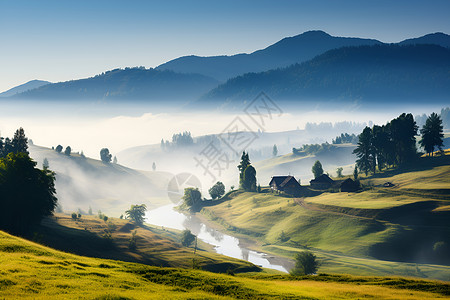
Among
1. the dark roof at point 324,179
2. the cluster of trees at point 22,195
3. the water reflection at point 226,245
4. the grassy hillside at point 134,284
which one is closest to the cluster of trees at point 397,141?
the dark roof at point 324,179

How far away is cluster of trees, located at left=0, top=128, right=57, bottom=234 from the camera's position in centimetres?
7394

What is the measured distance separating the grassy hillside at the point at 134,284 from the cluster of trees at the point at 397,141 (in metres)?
141

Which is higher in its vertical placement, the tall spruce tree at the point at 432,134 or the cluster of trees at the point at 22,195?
the tall spruce tree at the point at 432,134

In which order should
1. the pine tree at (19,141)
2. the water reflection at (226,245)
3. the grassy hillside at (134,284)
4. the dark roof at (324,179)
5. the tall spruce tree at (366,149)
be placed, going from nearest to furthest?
the grassy hillside at (134,284), the water reflection at (226,245), the pine tree at (19,141), the tall spruce tree at (366,149), the dark roof at (324,179)

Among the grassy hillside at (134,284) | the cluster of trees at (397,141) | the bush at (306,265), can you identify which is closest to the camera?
the grassy hillside at (134,284)

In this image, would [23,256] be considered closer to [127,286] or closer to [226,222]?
[127,286]

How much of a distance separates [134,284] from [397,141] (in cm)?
17675

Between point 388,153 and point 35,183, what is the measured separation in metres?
163

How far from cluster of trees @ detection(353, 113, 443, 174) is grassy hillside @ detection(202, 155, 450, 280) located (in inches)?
347

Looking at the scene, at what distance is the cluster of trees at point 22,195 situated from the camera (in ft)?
243

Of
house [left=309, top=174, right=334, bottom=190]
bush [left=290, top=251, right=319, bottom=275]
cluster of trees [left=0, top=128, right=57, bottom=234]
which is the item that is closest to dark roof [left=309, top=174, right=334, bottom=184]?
house [left=309, top=174, right=334, bottom=190]

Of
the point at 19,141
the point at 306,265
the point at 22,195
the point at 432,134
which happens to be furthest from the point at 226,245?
the point at 432,134

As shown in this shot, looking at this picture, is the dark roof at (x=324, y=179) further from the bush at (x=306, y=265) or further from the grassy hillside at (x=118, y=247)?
the bush at (x=306, y=265)

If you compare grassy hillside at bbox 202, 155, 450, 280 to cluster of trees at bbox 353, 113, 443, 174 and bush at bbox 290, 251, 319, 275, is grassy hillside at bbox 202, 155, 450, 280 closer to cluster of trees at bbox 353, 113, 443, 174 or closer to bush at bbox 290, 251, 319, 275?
bush at bbox 290, 251, 319, 275
